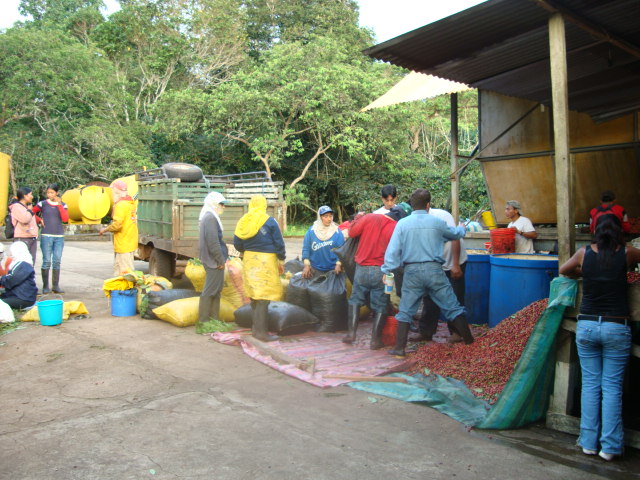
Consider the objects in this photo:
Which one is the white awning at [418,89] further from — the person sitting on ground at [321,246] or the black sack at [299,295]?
the black sack at [299,295]

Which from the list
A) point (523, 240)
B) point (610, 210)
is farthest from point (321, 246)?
point (610, 210)

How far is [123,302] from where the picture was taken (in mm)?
7723

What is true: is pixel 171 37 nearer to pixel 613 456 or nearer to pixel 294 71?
pixel 294 71

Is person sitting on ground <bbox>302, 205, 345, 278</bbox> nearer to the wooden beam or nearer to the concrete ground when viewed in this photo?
the concrete ground

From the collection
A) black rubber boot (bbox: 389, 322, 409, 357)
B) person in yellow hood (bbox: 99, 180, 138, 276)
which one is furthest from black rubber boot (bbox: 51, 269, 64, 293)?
black rubber boot (bbox: 389, 322, 409, 357)

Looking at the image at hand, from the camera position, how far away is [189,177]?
10.8 metres

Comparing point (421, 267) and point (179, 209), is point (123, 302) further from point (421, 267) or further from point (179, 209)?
point (421, 267)

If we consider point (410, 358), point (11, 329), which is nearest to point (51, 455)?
point (410, 358)

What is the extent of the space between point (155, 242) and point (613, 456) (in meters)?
8.10

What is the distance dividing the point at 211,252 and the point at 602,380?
4549 millimetres

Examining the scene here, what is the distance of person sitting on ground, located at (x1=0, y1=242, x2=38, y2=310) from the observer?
7.68 metres

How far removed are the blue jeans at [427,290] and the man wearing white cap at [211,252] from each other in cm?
244

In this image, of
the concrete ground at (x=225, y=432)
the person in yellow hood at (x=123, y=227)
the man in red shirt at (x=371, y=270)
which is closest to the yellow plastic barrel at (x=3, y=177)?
the person in yellow hood at (x=123, y=227)

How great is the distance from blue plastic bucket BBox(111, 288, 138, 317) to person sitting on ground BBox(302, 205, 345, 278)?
2523mm
